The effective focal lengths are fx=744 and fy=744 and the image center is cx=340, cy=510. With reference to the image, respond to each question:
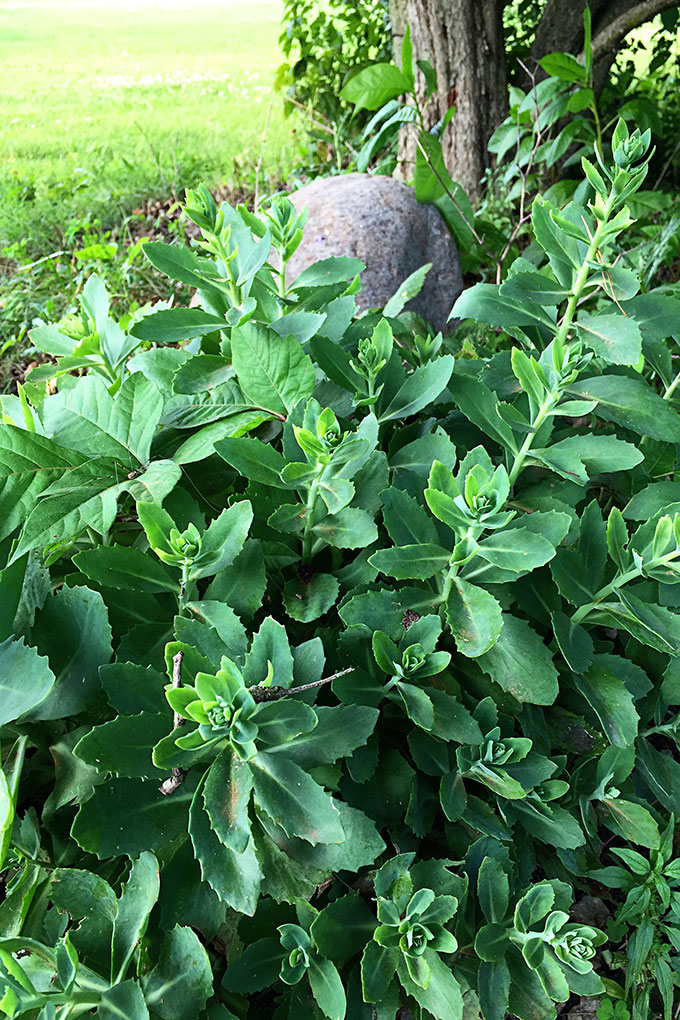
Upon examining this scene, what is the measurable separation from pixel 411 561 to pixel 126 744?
1.24 feet

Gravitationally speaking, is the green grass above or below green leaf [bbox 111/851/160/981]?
above

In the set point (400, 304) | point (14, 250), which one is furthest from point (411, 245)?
point (14, 250)

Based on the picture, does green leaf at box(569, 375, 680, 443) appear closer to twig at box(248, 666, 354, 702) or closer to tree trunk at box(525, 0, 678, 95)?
twig at box(248, 666, 354, 702)

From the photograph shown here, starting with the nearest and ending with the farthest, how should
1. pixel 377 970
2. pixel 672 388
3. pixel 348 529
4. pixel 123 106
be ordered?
1. pixel 377 970
2. pixel 348 529
3. pixel 672 388
4. pixel 123 106

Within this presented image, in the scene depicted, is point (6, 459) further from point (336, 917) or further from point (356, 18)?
point (356, 18)

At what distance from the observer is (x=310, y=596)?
977 millimetres

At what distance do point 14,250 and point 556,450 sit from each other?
126 inches

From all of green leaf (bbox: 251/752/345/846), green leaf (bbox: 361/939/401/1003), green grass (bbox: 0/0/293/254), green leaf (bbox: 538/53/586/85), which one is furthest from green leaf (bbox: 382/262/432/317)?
green grass (bbox: 0/0/293/254)

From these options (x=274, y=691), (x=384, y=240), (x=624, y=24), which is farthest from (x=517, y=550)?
(x=624, y=24)

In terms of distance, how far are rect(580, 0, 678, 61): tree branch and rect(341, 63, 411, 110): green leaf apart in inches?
37.4

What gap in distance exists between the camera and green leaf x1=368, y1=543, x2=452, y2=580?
2.86 feet

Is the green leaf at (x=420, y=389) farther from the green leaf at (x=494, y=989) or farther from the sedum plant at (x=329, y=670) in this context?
the green leaf at (x=494, y=989)

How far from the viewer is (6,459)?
0.95 m

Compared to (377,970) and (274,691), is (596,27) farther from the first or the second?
(377,970)
